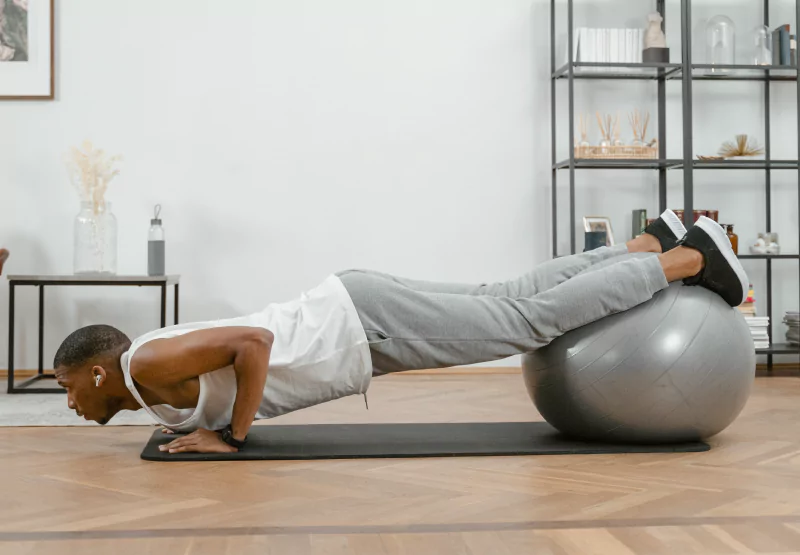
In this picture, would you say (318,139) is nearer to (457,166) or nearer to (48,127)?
(457,166)

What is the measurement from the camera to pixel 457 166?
448cm

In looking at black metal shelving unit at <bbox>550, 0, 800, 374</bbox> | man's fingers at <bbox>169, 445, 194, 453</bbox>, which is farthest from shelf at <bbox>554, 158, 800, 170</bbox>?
man's fingers at <bbox>169, 445, 194, 453</bbox>

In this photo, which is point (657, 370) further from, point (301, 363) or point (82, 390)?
point (82, 390)

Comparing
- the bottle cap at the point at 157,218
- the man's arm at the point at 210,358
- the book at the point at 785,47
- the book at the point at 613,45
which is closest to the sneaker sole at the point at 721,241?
the man's arm at the point at 210,358

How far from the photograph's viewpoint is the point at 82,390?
7.02ft

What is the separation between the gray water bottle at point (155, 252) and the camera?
13.1 feet

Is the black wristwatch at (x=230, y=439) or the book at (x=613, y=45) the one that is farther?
the book at (x=613, y=45)

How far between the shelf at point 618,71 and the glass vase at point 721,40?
0.77 feet

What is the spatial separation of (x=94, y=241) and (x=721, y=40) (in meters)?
3.18

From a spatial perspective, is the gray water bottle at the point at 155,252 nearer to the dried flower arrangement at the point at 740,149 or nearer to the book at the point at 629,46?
the book at the point at 629,46

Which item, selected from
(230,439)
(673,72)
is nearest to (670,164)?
(673,72)

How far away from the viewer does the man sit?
2.16m

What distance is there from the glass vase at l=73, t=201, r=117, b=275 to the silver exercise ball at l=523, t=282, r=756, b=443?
237cm

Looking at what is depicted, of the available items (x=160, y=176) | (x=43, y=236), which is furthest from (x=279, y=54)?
(x=43, y=236)
